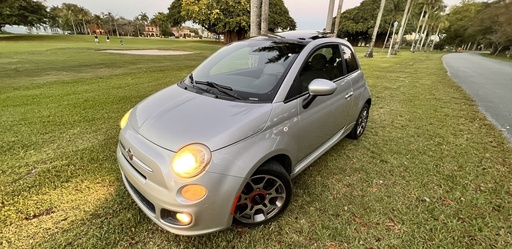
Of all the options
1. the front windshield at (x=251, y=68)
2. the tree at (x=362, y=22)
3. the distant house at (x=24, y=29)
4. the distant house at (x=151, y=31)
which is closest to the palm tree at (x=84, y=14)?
the distant house at (x=151, y=31)

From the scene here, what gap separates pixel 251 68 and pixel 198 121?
1.20 meters

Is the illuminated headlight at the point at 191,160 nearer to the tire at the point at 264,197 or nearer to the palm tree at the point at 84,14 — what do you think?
the tire at the point at 264,197

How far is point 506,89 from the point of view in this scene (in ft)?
27.3

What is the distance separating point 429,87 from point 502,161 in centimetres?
600

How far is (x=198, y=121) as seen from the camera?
1.90m

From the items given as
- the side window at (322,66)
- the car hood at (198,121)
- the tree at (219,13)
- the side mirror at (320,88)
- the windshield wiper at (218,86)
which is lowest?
the car hood at (198,121)

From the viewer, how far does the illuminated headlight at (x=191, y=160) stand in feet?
5.49

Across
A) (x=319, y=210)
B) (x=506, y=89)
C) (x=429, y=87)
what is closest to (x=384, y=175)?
(x=319, y=210)

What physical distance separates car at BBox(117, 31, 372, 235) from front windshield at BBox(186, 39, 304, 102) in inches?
0.5

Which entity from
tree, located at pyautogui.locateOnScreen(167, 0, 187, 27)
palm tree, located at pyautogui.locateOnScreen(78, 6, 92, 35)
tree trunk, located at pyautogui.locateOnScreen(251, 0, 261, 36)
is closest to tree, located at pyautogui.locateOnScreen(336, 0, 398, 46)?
tree, located at pyautogui.locateOnScreen(167, 0, 187, 27)

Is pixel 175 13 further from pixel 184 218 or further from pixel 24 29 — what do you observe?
pixel 184 218

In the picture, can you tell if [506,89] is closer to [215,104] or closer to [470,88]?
[470,88]

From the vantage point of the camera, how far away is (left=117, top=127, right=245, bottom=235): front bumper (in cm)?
168

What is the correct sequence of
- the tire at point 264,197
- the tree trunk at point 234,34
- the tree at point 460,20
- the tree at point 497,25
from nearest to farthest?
the tire at point 264,197
the tree at point 497,25
the tree trunk at point 234,34
the tree at point 460,20
